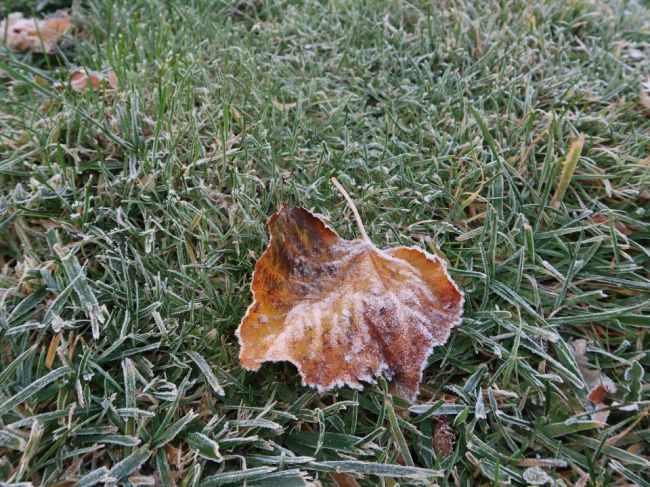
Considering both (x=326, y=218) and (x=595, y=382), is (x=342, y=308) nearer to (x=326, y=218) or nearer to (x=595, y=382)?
(x=326, y=218)

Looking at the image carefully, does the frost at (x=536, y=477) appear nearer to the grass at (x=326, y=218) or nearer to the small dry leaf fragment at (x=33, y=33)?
the grass at (x=326, y=218)

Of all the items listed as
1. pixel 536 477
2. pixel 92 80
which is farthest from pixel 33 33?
pixel 536 477

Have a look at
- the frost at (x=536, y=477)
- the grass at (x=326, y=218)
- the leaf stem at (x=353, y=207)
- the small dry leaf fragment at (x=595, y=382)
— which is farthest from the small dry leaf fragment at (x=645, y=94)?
the frost at (x=536, y=477)

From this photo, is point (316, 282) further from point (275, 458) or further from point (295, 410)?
point (275, 458)

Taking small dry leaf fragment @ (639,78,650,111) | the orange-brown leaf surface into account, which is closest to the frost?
the orange-brown leaf surface

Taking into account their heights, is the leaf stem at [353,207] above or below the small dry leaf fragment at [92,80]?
above

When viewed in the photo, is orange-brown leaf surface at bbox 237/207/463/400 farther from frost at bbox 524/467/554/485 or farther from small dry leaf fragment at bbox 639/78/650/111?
small dry leaf fragment at bbox 639/78/650/111

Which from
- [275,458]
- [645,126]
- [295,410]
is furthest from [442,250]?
[645,126]
